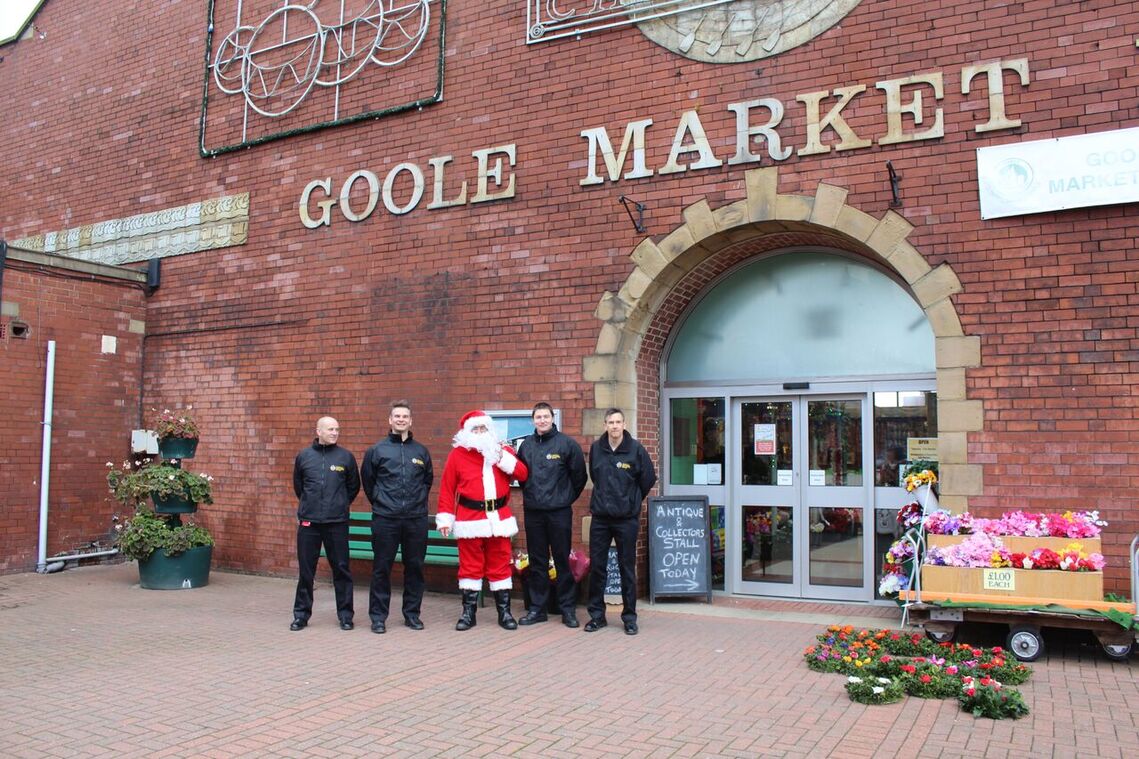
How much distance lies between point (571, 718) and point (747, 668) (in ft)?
5.43

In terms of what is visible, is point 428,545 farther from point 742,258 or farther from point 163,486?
point 742,258

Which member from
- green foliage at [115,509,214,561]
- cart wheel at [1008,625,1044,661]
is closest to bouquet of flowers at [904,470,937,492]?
cart wheel at [1008,625,1044,661]

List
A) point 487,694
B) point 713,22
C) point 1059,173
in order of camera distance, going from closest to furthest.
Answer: point 487,694, point 1059,173, point 713,22

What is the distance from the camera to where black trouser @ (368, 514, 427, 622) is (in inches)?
299

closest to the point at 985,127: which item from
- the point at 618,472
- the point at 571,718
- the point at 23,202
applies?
the point at 618,472

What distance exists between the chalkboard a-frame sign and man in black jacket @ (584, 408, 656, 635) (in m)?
0.95

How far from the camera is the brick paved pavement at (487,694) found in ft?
15.1

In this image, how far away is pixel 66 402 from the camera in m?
11.1

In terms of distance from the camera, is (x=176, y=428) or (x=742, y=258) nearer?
(x=742, y=258)

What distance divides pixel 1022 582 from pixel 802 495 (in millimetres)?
2590

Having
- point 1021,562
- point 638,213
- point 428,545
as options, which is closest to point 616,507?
point 428,545

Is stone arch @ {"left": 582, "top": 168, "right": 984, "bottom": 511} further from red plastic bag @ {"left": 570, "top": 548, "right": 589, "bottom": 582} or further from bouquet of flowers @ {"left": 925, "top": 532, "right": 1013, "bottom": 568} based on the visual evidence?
red plastic bag @ {"left": 570, "top": 548, "right": 589, "bottom": 582}

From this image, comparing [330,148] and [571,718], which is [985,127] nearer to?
[571,718]

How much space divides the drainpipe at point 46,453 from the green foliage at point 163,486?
1277 mm
